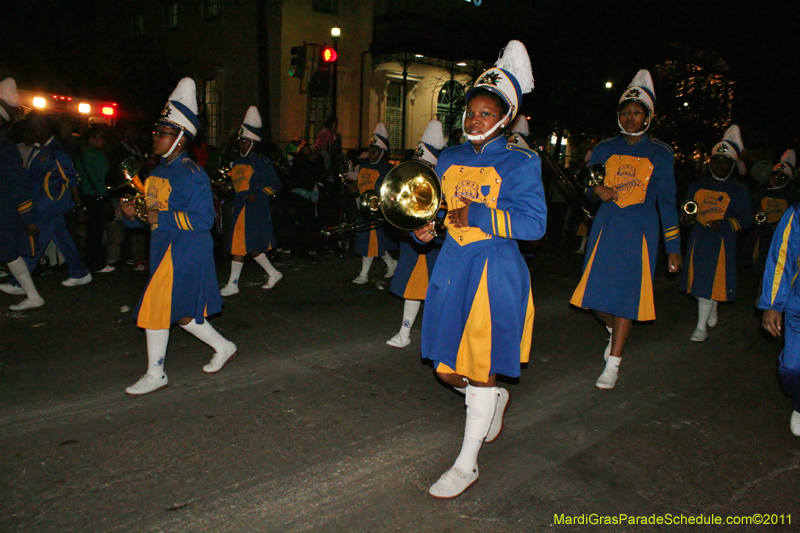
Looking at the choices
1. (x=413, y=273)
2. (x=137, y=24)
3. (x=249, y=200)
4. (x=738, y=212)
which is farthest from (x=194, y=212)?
(x=137, y=24)

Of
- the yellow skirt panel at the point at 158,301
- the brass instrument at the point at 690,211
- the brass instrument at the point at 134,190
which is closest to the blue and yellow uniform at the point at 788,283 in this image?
the brass instrument at the point at 690,211

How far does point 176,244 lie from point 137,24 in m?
28.3

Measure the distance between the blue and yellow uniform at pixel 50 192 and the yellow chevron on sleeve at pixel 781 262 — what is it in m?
7.28

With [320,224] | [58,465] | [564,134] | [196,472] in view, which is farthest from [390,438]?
[564,134]

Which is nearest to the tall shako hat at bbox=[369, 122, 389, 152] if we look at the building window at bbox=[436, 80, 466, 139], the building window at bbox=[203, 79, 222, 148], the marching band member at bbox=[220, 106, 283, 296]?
the marching band member at bbox=[220, 106, 283, 296]

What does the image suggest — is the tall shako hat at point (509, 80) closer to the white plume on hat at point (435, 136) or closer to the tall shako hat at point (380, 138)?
the white plume on hat at point (435, 136)

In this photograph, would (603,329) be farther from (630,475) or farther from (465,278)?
(465,278)

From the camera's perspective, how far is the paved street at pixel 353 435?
3012 millimetres

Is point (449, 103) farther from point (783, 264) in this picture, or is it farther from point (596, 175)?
point (783, 264)

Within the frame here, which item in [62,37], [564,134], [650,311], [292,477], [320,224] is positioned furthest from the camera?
[62,37]

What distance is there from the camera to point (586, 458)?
366 cm

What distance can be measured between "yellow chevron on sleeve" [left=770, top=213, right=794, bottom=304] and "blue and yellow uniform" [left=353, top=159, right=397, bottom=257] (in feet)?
17.6

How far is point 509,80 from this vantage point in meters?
3.11

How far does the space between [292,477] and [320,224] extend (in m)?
8.52
